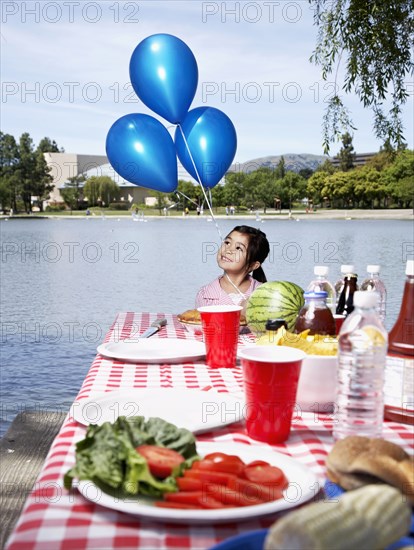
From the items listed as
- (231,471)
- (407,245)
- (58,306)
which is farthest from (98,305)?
(407,245)

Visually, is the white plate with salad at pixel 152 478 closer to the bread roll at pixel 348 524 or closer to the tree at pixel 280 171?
the bread roll at pixel 348 524

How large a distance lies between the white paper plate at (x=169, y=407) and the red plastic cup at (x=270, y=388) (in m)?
0.08

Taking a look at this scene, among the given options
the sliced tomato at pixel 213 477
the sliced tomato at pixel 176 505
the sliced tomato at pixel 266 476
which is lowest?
the sliced tomato at pixel 176 505

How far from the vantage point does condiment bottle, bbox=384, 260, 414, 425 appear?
1487 mm

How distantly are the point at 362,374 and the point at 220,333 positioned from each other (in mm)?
692

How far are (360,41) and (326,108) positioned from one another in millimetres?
635

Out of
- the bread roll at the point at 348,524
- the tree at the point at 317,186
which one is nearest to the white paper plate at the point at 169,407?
the bread roll at the point at 348,524

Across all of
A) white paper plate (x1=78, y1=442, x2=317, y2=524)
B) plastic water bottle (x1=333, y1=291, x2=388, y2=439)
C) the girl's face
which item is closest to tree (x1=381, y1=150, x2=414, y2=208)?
the girl's face

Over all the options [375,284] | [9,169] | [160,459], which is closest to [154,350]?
[375,284]

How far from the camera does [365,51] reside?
21.3 feet

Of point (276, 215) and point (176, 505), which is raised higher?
point (176, 505)

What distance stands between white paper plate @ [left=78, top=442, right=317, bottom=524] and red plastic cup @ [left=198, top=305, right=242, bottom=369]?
29.0 inches

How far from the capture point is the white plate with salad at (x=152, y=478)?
100 cm

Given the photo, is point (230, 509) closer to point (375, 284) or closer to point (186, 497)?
point (186, 497)
